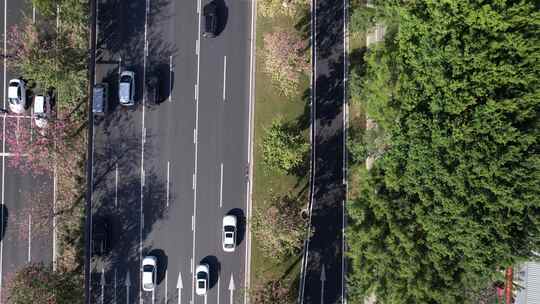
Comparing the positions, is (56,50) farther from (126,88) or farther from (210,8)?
(210,8)

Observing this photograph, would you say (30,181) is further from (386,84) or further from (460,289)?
(460,289)

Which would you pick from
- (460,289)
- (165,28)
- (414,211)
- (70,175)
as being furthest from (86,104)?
(460,289)

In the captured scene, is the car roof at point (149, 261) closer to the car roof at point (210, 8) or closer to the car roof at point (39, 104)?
the car roof at point (39, 104)

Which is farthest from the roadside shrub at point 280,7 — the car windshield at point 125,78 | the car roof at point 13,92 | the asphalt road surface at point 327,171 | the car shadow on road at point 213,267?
the car roof at point 13,92

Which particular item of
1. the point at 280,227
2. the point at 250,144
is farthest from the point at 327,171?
the point at 250,144

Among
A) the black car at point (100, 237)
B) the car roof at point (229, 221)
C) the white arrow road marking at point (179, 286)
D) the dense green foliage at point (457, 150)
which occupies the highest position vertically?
the dense green foliage at point (457, 150)

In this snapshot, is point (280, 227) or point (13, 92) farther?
point (13, 92)
